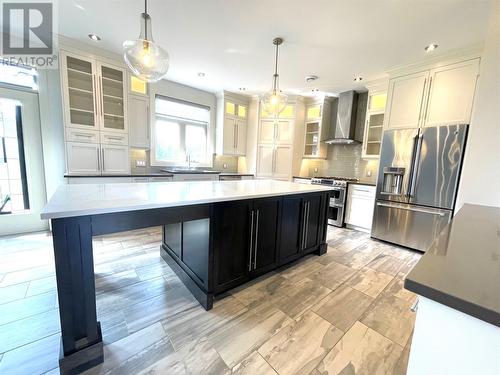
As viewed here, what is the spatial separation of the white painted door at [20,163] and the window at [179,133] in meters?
1.63

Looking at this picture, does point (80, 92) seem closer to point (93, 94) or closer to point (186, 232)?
point (93, 94)

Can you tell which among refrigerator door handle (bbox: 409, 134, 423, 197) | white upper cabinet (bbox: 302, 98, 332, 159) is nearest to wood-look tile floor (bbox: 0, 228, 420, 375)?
refrigerator door handle (bbox: 409, 134, 423, 197)

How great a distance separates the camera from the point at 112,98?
342cm

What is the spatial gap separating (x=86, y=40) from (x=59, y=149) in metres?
1.62

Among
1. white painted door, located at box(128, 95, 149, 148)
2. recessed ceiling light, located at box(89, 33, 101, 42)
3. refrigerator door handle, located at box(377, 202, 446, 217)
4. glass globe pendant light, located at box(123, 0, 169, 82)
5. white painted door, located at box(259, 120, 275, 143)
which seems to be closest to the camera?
glass globe pendant light, located at box(123, 0, 169, 82)

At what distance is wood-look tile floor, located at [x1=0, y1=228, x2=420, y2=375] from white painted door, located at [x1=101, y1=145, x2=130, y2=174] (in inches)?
55.9

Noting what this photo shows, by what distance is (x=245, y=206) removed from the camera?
185 centimetres

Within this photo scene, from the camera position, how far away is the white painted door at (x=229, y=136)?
4.87m

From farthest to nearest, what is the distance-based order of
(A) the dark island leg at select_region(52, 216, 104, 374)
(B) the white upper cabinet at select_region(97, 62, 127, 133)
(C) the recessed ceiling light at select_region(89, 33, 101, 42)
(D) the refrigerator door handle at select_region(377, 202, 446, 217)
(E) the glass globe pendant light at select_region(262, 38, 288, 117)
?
(B) the white upper cabinet at select_region(97, 62, 127, 133) < (D) the refrigerator door handle at select_region(377, 202, 446, 217) < (C) the recessed ceiling light at select_region(89, 33, 101, 42) < (E) the glass globe pendant light at select_region(262, 38, 288, 117) < (A) the dark island leg at select_region(52, 216, 104, 374)

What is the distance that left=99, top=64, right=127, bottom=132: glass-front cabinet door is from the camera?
10.9 ft

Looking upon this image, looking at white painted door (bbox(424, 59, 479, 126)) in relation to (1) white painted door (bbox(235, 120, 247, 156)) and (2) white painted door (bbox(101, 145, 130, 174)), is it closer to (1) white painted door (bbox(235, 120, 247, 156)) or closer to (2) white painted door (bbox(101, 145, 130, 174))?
(1) white painted door (bbox(235, 120, 247, 156))

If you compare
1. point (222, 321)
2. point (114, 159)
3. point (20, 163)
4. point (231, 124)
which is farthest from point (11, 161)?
point (222, 321)

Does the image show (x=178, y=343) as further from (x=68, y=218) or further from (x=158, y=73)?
(x=158, y=73)

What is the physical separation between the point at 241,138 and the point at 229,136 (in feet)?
1.17
